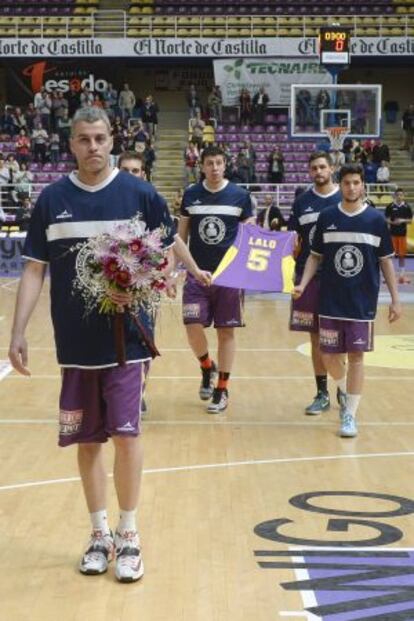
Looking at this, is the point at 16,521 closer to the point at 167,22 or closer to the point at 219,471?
the point at 219,471

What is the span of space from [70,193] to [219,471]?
2711mm

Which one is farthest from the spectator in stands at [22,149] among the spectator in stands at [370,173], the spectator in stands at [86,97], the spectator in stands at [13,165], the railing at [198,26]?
the spectator in stands at [370,173]

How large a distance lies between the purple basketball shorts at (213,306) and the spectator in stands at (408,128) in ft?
86.1

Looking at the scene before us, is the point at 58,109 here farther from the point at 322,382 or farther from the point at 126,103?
the point at 322,382

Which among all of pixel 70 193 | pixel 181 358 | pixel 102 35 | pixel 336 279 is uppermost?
pixel 102 35

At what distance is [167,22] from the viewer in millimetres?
36312

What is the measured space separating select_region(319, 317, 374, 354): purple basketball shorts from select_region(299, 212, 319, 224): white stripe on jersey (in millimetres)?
1125

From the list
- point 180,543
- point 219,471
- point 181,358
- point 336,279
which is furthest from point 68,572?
point 181,358

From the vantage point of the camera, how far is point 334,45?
1099 inches

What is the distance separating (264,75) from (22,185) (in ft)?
30.2

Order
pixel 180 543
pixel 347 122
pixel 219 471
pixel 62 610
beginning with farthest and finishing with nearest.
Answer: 1. pixel 347 122
2. pixel 219 471
3. pixel 180 543
4. pixel 62 610

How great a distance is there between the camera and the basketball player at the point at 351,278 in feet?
27.5

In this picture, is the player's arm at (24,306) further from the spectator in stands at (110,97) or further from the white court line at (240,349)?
the spectator in stands at (110,97)

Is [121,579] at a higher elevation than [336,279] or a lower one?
lower
